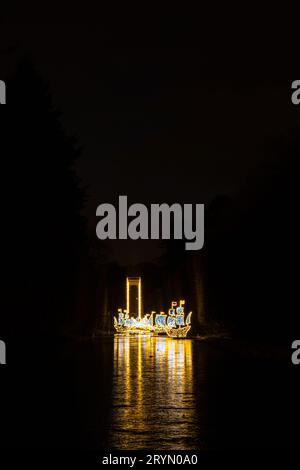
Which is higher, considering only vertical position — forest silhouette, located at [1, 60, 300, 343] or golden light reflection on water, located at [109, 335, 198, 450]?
forest silhouette, located at [1, 60, 300, 343]

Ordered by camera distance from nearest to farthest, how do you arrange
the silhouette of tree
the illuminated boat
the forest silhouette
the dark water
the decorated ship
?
the dark water
the forest silhouette
the silhouette of tree
the illuminated boat
the decorated ship

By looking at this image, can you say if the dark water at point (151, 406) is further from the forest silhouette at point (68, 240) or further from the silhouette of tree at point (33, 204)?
the silhouette of tree at point (33, 204)

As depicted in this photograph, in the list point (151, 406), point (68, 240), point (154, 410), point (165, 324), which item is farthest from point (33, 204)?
point (165, 324)

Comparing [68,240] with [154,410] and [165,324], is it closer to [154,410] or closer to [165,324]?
[165,324]

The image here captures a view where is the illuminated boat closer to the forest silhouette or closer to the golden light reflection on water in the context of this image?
the forest silhouette

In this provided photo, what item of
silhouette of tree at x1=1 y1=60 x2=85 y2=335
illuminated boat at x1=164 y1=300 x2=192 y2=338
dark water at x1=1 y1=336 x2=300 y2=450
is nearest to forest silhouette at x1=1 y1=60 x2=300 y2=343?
silhouette of tree at x1=1 y1=60 x2=85 y2=335

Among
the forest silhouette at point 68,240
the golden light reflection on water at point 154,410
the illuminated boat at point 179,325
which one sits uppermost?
the forest silhouette at point 68,240

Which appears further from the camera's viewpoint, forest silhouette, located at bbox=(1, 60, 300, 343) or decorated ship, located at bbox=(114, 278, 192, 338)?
decorated ship, located at bbox=(114, 278, 192, 338)

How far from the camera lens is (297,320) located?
1042 inches

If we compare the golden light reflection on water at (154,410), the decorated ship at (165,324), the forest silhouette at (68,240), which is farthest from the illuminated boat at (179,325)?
the golden light reflection on water at (154,410)

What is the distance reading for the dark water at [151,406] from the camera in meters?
9.82

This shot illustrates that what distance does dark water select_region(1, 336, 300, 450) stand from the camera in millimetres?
Answer: 9820

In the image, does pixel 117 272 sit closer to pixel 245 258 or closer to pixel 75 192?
pixel 75 192

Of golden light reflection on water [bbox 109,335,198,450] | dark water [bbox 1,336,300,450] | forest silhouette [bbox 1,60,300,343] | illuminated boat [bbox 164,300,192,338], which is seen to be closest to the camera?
golden light reflection on water [bbox 109,335,198,450]
